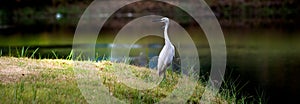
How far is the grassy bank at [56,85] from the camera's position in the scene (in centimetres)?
821

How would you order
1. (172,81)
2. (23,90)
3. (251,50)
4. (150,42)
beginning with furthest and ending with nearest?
1. (150,42)
2. (251,50)
3. (172,81)
4. (23,90)

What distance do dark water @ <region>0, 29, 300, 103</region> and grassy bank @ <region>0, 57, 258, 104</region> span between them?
179cm

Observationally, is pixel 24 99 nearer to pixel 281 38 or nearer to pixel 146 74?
pixel 146 74

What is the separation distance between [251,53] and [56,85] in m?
16.5

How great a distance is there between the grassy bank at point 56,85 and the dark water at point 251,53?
1789 mm

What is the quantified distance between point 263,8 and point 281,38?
25306 millimetres

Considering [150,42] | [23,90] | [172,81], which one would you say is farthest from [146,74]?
[150,42]

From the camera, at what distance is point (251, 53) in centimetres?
2436

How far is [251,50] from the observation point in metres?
25.5

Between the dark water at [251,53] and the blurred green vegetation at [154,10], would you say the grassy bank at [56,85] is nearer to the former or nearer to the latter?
the dark water at [251,53]

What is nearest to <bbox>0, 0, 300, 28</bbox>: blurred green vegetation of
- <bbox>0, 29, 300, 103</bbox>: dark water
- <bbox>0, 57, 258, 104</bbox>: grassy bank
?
<bbox>0, 29, 300, 103</bbox>: dark water

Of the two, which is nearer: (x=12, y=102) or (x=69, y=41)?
(x=12, y=102)

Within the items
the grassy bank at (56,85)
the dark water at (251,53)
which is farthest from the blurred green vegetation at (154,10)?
the grassy bank at (56,85)

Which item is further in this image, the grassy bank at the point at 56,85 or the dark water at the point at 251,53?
the dark water at the point at 251,53
